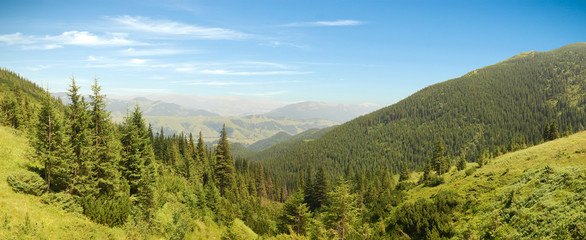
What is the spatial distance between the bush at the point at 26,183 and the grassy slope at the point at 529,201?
40.7 m

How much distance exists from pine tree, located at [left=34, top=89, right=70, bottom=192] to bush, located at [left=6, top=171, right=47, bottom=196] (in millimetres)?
638

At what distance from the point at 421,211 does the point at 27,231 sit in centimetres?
3883

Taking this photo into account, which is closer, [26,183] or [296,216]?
[26,183]

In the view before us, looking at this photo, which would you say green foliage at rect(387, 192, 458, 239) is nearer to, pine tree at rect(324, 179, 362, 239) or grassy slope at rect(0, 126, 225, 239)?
pine tree at rect(324, 179, 362, 239)

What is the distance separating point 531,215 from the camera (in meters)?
20.4

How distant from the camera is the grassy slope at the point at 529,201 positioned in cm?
1811

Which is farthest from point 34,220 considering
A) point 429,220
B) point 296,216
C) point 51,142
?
point 429,220

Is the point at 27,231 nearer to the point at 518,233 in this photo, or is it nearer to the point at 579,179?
the point at 518,233

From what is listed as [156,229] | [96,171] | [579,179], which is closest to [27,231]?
[96,171]

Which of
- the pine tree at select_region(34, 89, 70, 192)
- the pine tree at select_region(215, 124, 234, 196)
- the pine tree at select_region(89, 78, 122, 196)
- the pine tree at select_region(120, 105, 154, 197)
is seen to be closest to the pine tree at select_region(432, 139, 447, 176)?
the pine tree at select_region(215, 124, 234, 196)

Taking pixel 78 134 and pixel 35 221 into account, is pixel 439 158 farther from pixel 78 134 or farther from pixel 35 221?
pixel 35 221

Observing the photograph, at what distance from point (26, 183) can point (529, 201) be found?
45934mm

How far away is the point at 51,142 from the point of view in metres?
21.8

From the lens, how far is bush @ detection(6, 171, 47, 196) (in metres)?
19.8
